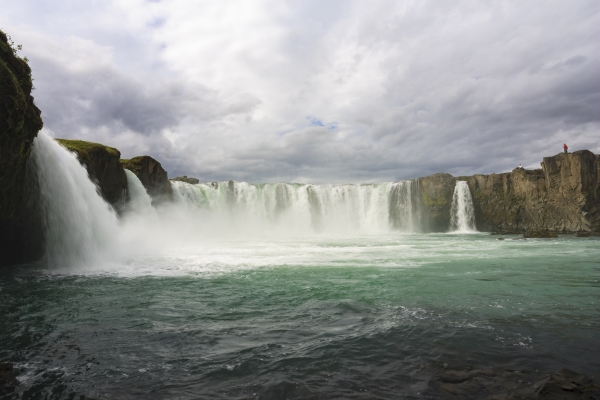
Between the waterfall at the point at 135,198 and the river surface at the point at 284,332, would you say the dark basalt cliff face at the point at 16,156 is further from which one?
the waterfall at the point at 135,198

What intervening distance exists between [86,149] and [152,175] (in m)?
13.9

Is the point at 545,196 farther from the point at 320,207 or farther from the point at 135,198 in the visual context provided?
the point at 135,198

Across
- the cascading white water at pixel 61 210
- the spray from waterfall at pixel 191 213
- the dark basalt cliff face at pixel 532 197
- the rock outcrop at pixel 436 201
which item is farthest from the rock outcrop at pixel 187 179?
the cascading white water at pixel 61 210

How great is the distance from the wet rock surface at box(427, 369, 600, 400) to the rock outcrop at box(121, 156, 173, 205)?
1416 inches

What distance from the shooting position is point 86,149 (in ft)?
76.5

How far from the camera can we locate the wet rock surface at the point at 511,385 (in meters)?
4.29

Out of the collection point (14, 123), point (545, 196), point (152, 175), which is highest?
point (152, 175)

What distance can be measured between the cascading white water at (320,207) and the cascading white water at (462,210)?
5.34 meters

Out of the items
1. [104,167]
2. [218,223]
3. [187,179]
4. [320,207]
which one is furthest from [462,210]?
[104,167]

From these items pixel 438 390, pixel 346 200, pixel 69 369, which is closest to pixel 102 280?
pixel 69 369

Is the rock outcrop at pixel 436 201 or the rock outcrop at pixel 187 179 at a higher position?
the rock outcrop at pixel 187 179

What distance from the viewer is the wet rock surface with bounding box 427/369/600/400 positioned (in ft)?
14.1

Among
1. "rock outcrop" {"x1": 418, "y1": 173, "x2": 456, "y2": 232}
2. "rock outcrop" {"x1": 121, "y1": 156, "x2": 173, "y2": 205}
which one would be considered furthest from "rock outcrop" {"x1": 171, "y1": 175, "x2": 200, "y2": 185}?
"rock outcrop" {"x1": 418, "y1": 173, "x2": 456, "y2": 232}

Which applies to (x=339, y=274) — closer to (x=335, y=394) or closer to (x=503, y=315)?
(x=503, y=315)
